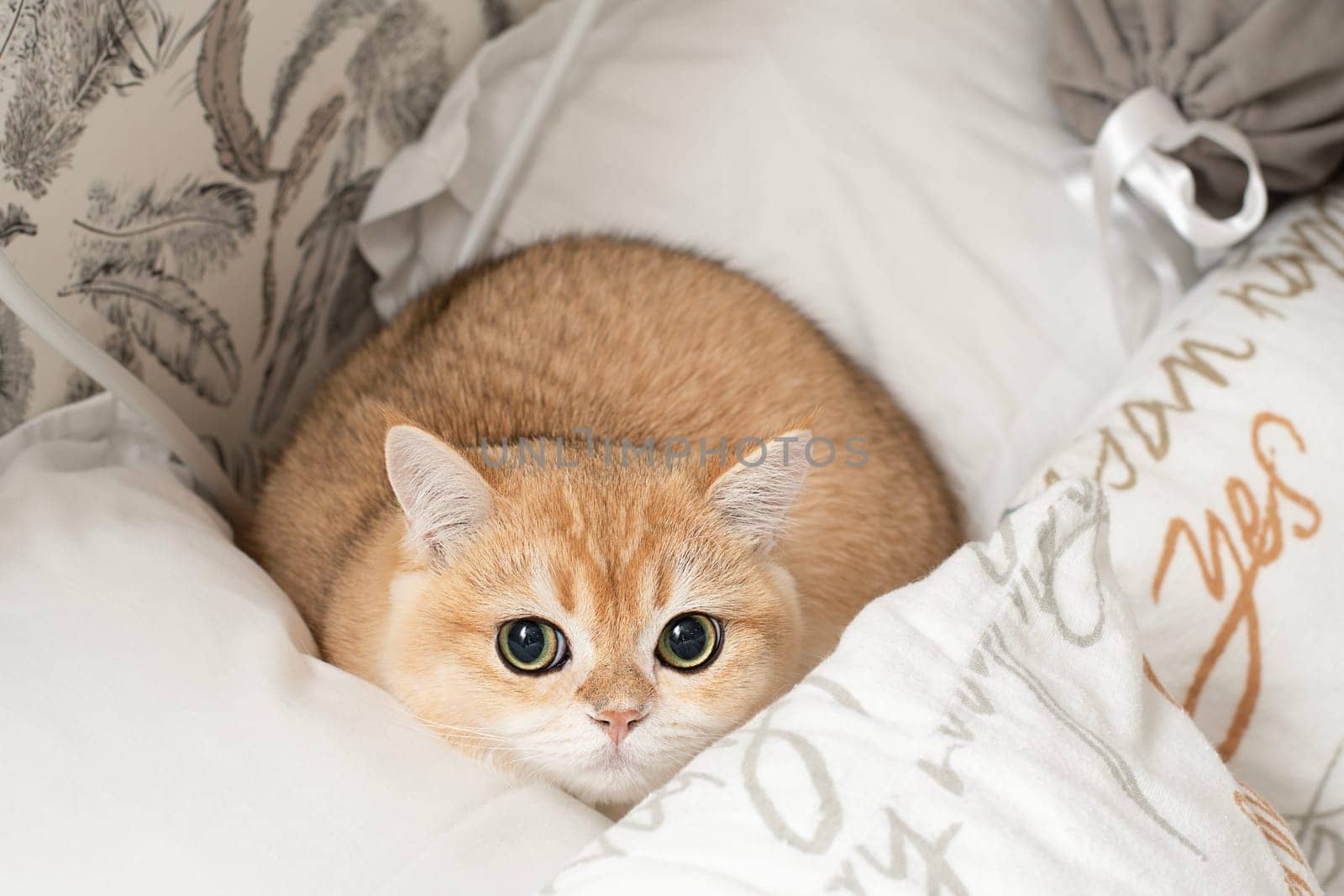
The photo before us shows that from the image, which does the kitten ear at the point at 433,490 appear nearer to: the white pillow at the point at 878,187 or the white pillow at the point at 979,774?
the white pillow at the point at 979,774

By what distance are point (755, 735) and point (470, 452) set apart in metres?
0.43

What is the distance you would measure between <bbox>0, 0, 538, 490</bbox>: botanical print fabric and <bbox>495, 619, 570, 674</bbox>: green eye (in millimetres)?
600

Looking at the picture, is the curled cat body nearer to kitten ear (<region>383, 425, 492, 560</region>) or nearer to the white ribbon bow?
kitten ear (<region>383, 425, 492, 560</region>)

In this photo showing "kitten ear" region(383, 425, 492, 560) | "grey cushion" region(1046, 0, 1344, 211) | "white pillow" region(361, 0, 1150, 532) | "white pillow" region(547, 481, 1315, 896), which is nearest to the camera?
"white pillow" region(547, 481, 1315, 896)

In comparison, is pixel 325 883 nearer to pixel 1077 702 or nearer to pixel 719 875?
pixel 719 875

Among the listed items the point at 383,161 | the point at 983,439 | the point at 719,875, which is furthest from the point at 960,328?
the point at 719,875

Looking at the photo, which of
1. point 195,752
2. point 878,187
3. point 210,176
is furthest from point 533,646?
point 878,187

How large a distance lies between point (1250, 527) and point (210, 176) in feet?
4.10

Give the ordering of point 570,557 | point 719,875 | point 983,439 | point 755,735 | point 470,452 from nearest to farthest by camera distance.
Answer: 1. point 719,875
2. point 755,735
3. point 570,557
4. point 470,452
5. point 983,439

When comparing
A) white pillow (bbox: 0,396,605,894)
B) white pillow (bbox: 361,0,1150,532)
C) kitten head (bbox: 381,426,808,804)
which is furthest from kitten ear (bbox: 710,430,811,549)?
white pillow (bbox: 361,0,1150,532)

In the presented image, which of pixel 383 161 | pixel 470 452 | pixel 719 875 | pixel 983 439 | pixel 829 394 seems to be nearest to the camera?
pixel 719 875

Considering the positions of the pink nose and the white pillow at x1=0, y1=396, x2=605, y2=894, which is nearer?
the white pillow at x1=0, y1=396, x2=605, y2=894

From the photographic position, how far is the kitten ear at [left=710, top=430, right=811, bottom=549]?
0.98 metres

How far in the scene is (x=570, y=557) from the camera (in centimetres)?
99
